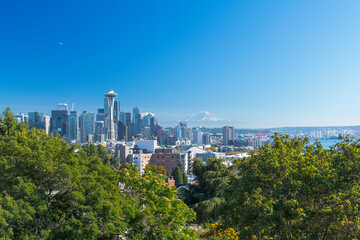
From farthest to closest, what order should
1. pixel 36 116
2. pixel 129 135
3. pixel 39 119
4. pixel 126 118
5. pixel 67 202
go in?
pixel 126 118 → pixel 129 135 → pixel 36 116 → pixel 39 119 → pixel 67 202

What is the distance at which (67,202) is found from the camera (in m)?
5.98

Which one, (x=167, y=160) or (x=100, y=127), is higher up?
(x=100, y=127)

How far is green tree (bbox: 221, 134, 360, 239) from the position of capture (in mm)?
5477

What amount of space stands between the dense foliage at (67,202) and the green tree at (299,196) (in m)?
1.67

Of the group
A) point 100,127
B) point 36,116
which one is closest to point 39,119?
point 36,116

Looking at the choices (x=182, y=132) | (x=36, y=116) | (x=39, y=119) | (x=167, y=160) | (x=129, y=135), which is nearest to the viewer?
(x=167, y=160)

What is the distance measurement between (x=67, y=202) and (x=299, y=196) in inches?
186

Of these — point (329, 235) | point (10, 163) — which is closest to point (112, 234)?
point (10, 163)

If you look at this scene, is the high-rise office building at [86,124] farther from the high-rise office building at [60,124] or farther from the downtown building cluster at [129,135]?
the high-rise office building at [60,124]

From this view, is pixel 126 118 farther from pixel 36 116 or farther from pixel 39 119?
pixel 36 116

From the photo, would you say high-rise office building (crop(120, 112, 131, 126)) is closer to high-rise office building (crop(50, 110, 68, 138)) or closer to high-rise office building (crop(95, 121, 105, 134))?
high-rise office building (crop(95, 121, 105, 134))

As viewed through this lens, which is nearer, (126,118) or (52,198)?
(52,198)

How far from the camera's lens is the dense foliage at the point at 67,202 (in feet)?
17.4

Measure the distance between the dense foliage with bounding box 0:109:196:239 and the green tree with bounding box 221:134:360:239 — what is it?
5.46 feet
